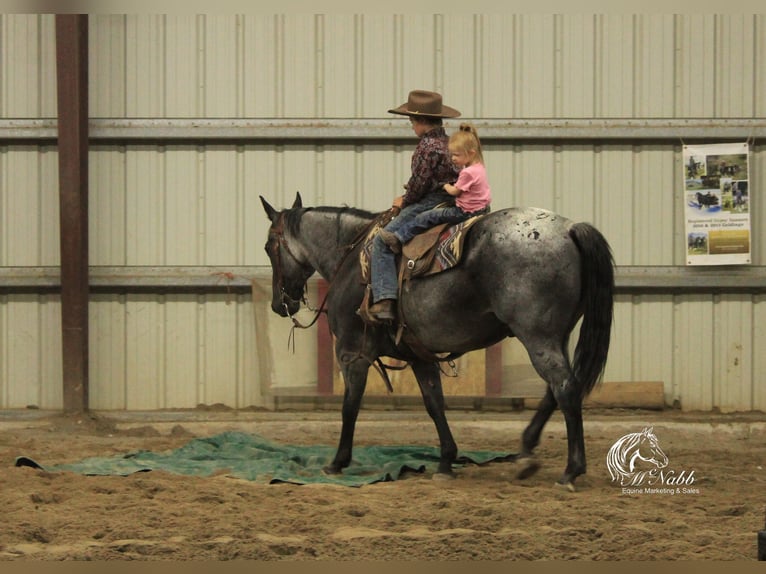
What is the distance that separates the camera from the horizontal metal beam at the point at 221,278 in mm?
9828

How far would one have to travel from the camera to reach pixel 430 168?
6.90m

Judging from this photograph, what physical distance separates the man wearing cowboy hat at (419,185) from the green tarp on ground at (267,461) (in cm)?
114

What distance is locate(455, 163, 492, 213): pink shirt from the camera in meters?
6.74

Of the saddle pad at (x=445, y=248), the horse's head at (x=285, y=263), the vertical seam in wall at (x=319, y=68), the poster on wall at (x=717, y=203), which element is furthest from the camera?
the vertical seam in wall at (x=319, y=68)

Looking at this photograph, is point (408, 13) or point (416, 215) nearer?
point (416, 215)

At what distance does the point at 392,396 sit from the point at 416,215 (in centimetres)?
330

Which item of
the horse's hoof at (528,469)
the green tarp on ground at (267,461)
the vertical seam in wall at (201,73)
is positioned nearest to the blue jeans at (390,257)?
the green tarp on ground at (267,461)

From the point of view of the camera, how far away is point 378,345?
7.38 m

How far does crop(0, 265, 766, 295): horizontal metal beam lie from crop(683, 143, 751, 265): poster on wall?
148mm

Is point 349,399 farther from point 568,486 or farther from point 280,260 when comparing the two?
point 568,486

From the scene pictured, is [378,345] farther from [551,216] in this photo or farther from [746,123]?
[746,123]

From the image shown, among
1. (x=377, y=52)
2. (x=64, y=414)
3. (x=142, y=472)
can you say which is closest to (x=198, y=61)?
(x=377, y=52)
